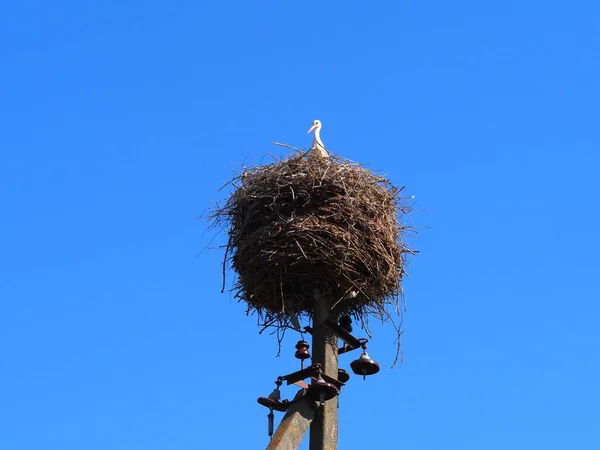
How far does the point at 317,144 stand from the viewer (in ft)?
34.0

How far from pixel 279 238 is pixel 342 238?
0.49 metres

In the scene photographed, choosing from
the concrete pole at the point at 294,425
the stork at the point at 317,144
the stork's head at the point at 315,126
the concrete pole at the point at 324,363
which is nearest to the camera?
the concrete pole at the point at 294,425

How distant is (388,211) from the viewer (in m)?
9.01

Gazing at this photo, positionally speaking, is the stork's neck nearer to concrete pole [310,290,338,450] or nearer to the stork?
the stork

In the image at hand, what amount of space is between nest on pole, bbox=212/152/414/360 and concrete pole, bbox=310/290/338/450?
11.7 inches

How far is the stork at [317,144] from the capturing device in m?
9.59

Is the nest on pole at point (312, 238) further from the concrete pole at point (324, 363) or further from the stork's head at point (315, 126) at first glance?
the stork's head at point (315, 126)

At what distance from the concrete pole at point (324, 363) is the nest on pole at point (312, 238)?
0.30m

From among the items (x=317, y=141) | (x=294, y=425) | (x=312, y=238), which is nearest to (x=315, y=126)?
(x=317, y=141)

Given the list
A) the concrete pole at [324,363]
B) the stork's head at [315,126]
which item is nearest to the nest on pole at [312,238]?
the concrete pole at [324,363]

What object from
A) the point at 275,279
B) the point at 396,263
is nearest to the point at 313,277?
the point at 275,279

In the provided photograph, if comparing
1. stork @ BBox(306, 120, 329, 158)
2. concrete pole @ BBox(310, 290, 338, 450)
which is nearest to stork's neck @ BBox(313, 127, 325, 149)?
stork @ BBox(306, 120, 329, 158)

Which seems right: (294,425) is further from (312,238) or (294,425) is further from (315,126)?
(315,126)

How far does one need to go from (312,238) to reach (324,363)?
1.30 m
